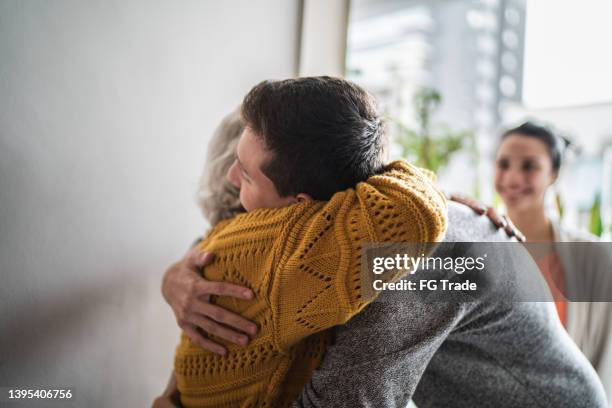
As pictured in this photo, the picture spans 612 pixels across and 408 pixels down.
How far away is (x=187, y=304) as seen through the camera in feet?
3.12

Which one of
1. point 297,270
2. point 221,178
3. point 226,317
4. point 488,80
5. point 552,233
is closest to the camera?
point 297,270

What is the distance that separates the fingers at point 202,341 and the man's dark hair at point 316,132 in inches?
11.9

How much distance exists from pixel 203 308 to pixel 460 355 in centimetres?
53

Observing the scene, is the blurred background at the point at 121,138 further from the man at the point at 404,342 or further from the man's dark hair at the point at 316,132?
the man's dark hair at the point at 316,132

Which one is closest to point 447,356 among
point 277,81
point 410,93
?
point 277,81

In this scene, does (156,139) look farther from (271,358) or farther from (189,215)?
(271,358)

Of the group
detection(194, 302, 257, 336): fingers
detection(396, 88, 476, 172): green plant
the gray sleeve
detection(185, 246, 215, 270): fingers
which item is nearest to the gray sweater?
the gray sleeve

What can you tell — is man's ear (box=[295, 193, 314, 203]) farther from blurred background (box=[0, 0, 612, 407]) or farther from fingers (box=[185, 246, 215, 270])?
blurred background (box=[0, 0, 612, 407])

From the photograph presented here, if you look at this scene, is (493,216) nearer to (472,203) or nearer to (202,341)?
(472,203)

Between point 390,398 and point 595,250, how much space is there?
119 cm

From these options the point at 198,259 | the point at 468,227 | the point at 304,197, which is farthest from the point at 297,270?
the point at 468,227

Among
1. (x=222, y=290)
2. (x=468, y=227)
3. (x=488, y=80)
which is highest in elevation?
(x=488, y=80)

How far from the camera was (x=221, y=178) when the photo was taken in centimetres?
119

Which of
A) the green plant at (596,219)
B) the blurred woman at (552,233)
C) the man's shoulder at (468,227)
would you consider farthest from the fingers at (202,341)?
the green plant at (596,219)
